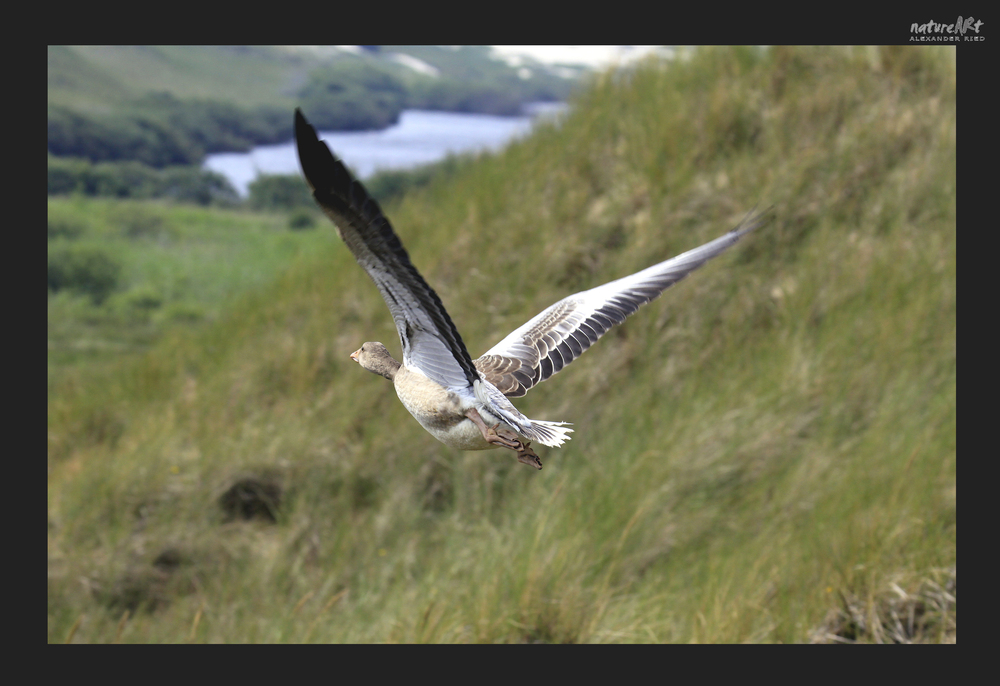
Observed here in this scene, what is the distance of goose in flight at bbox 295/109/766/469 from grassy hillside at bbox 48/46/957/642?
2.96 m

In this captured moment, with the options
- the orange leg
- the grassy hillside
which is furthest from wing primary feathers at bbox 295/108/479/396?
the grassy hillside

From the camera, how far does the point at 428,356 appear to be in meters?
→ 1.11

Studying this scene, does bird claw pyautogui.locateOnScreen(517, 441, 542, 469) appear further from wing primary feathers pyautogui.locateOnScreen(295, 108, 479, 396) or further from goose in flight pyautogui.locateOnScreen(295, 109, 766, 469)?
wing primary feathers pyautogui.locateOnScreen(295, 108, 479, 396)

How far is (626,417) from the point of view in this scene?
560cm

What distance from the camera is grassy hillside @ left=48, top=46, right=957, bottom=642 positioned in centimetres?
429

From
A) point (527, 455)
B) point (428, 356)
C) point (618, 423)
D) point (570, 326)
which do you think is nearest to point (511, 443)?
point (527, 455)

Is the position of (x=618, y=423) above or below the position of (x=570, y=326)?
below

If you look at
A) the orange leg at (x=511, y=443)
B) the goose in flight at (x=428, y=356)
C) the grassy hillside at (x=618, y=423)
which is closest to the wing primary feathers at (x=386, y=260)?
the goose in flight at (x=428, y=356)

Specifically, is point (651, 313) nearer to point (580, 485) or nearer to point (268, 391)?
point (580, 485)

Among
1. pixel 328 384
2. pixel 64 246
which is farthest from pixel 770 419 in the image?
pixel 64 246

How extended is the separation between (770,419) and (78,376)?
26.8ft

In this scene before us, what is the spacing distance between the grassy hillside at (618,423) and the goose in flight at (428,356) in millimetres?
2960

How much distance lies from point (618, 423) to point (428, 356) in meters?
4.65

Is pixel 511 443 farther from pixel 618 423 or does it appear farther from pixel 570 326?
pixel 618 423
